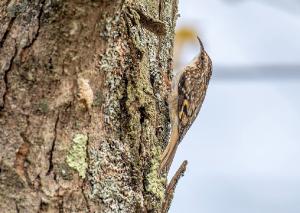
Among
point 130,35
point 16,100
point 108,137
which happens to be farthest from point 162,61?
point 16,100

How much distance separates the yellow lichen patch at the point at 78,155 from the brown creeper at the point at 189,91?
749 mm

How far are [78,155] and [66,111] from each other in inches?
4.5

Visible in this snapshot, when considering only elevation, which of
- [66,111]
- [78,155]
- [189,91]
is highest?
[66,111]

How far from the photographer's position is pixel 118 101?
6.23 ft

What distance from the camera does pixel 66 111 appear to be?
179cm

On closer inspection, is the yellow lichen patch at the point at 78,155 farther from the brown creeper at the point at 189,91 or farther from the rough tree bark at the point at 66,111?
the brown creeper at the point at 189,91

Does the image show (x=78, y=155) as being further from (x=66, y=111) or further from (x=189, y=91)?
(x=189, y=91)

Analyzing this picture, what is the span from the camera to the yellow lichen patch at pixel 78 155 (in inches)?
69.9

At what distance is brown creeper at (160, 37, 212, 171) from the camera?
2.84 m

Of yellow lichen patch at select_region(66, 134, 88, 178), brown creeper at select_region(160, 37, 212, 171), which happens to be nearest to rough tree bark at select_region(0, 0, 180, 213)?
yellow lichen patch at select_region(66, 134, 88, 178)

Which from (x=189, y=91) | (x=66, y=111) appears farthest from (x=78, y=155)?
(x=189, y=91)

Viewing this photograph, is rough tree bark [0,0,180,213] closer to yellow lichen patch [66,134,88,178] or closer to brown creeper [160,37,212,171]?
yellow lichen patch [66,134,88,178]

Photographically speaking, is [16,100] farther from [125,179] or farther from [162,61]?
[162,61]

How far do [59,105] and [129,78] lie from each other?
249 millimetres
